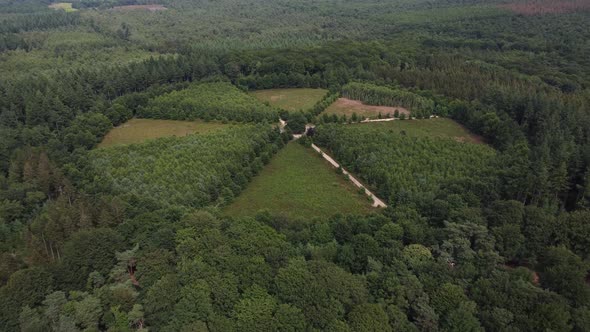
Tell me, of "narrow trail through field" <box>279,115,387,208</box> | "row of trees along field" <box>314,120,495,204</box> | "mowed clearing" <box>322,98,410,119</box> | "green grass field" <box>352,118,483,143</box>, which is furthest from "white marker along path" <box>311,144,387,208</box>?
"mowed clearing" <box>322,98,410,119</box>

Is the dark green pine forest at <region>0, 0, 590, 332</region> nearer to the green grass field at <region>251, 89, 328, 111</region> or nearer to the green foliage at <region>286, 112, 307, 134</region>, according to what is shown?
the green foliage at <region>286, 112, 307, 134</region>

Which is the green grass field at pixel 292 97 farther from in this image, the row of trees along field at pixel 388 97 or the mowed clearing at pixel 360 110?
the row of trees along field at pixel 388 97

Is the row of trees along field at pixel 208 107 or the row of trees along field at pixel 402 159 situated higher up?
the row of trees along field at pixel 402 159

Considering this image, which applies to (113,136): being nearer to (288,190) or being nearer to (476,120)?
(288,190)

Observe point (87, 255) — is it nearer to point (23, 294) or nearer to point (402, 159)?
point (23, 294)

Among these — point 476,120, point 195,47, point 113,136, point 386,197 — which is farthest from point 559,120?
point 195,47

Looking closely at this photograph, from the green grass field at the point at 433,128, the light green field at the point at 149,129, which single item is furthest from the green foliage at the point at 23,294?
the green grass field at the point at 433,128
